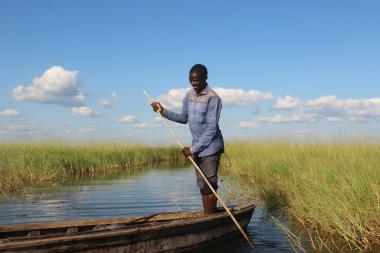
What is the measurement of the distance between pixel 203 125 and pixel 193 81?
2.11 feet

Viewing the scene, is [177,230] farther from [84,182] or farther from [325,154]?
[84,182]

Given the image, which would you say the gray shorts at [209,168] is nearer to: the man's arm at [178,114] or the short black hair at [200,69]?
the man's arm at [178,114]

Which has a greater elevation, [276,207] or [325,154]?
[325,154]

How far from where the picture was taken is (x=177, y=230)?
557cm

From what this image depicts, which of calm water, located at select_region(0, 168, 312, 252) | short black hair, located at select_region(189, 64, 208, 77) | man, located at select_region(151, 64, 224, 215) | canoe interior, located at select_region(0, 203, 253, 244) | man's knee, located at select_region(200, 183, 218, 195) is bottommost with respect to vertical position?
calm water, located at select_region(0, 168, 312, 252)

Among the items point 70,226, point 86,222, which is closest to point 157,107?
point 86,222

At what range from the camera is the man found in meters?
6.22

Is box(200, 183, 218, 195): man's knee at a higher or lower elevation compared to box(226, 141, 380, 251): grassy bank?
higher

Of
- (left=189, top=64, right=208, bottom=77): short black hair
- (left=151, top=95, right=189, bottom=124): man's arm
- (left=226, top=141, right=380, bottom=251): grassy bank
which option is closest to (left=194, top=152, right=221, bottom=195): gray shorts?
(left=151, top=95, right=189, bottom=124): man's arm

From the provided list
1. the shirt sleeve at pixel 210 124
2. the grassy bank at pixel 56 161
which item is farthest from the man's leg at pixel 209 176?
the grassy bank at pixel 56 161

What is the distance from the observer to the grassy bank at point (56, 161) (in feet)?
43.8

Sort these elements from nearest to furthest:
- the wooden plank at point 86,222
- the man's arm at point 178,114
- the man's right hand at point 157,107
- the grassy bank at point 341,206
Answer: the grassy bank at point 341,206
the wooden plank at point 86,222
the man's right hand at point 157,107
the man's arm at point 178,114

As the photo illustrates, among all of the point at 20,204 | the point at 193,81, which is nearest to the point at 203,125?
the point at 193,81

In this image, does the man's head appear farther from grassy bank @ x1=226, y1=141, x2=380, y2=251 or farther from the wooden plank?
grassy bank @ x1=226, y1=141, x2=380, y2=251
